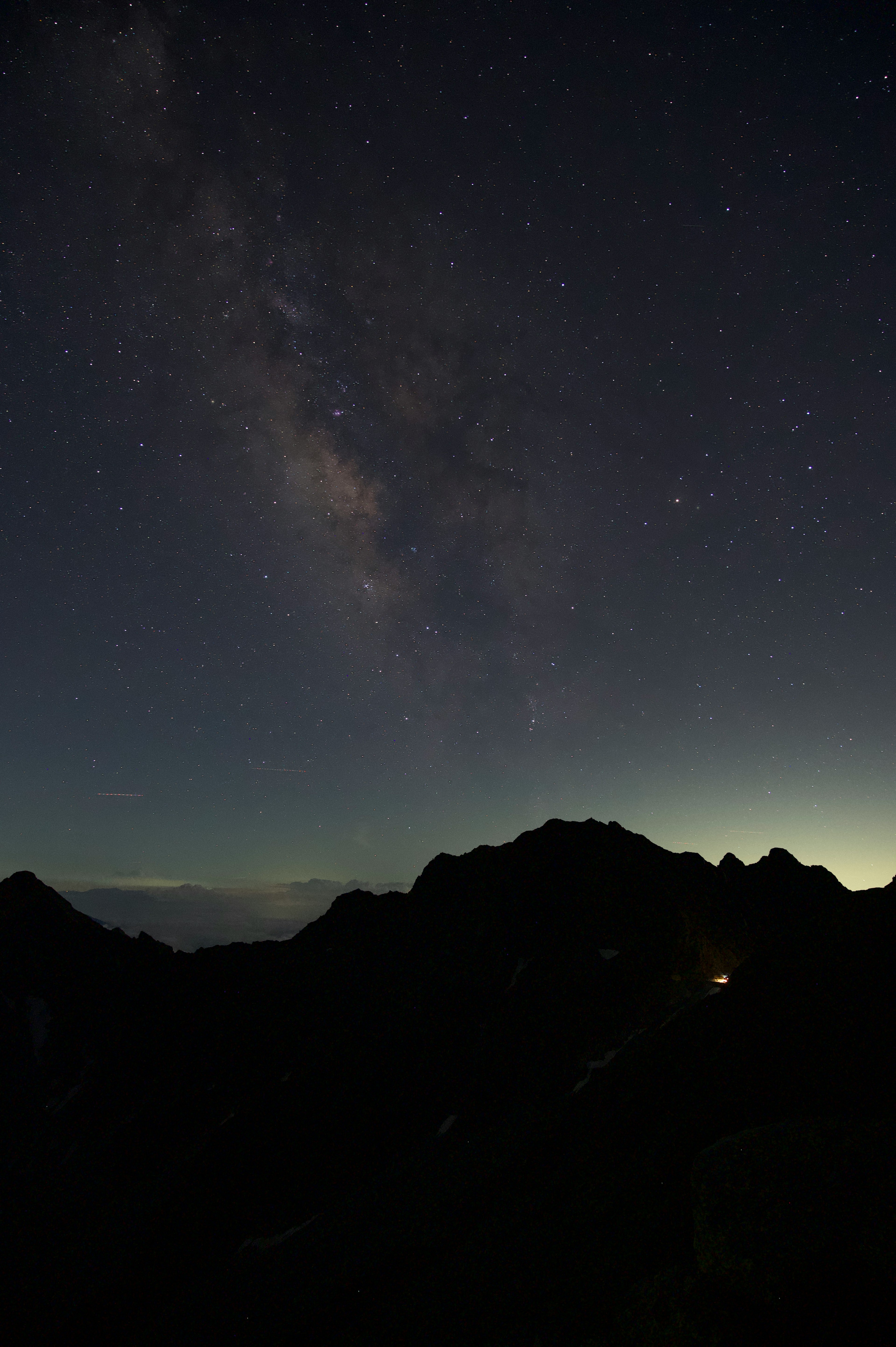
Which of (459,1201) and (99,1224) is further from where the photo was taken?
(99,1224)

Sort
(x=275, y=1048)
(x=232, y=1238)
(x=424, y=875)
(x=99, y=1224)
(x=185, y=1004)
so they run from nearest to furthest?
(x=232, y=1238), (x=99, y=1224), (x=275, y=1048), (x=424, y=875), (x=185, y=1004)

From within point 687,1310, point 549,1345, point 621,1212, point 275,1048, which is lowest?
point 275,1048

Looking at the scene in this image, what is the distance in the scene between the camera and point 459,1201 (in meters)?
39.7

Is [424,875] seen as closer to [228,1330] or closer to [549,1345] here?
[228,1330]

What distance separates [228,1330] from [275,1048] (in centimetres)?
4968

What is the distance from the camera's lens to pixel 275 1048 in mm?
86562

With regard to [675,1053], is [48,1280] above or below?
below

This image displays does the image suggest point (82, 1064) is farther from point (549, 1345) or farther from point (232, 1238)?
point (549, 1345)

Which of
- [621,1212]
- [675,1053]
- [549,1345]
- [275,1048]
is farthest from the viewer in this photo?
[275,1048]

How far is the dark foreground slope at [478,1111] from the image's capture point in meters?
20.2

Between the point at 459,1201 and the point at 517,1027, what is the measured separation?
86.6 feet

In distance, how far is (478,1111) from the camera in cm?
5525

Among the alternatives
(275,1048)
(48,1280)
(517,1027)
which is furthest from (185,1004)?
(517,1027)

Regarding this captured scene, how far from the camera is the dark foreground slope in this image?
2016cm
